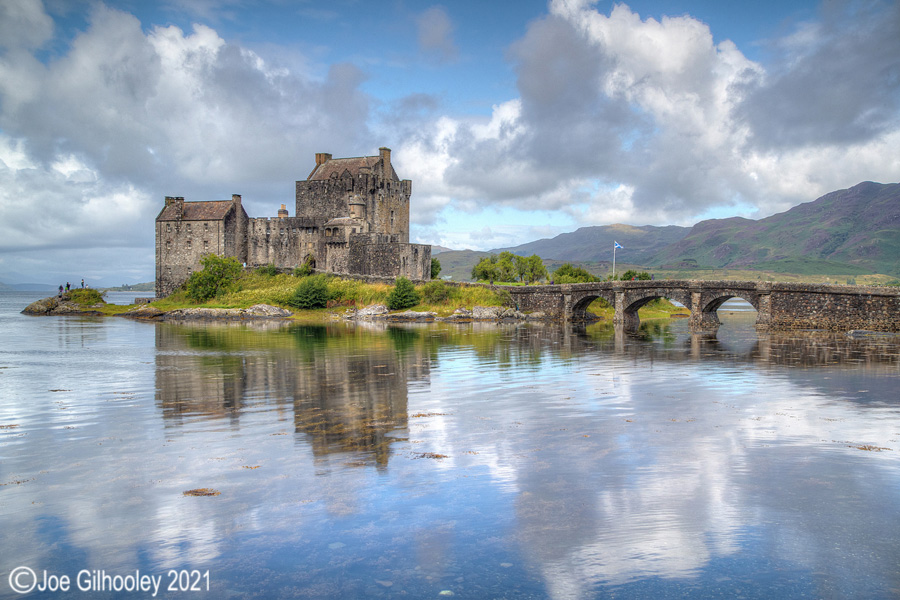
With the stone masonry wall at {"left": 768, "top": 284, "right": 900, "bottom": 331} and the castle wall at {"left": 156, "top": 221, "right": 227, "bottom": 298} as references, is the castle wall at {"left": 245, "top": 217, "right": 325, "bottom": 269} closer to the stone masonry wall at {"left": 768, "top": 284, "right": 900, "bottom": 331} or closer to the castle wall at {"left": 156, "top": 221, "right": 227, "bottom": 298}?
the castle wall at {"left": 156, "top": 221, "right": 227, "bottom": 298}

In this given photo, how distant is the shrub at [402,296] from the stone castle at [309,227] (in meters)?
8.39

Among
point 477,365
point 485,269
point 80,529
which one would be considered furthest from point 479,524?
point 485,269

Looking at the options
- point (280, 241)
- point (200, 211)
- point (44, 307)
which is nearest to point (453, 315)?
point (280, 241)

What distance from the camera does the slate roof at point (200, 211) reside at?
83125 mm

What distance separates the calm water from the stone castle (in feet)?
184

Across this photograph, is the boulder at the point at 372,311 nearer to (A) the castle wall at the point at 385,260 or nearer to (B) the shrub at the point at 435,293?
(B) the shrub at the point at 435,293

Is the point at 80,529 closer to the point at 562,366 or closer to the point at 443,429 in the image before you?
the point at 443,429

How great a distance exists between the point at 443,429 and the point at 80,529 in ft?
27.0

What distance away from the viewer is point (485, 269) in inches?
4006

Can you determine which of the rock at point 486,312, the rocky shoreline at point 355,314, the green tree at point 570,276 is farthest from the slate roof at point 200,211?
the green tree at point 570,276

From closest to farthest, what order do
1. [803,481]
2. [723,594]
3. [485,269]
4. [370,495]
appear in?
[723,594]
[370,495]
[803,481]
[485,269]

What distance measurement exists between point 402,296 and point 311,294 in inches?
418

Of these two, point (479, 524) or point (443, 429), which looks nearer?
point (479, 524)

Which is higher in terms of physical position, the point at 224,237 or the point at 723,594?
the point at 224,237
